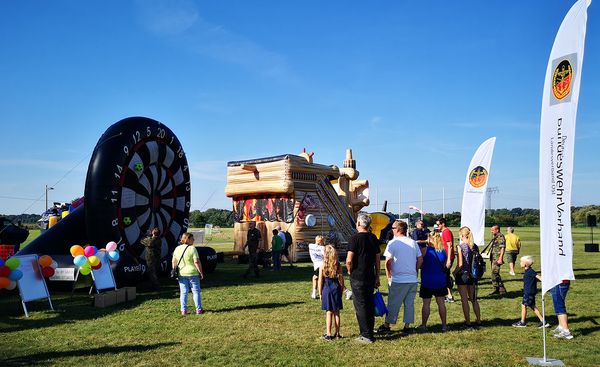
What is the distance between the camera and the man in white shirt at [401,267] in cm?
752

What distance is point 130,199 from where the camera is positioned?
40.9 ft

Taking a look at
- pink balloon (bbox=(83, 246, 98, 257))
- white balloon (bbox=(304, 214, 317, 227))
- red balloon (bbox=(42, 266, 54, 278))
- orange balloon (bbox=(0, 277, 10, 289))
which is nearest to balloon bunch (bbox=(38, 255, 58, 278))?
red balloon (bbox=(42, 266, 54, 278))

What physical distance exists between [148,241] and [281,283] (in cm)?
372

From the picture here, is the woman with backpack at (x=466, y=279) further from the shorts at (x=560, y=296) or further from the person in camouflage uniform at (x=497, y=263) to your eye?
the person in camouflage uniform at (x=497, y=263)

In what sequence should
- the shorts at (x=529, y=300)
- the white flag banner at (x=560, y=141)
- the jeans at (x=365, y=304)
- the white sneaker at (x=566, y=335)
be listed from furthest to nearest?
the shorts at (x=529, y=300) < the white sneaker at (x=566, y=335) < the jeans at (x=365, y=304) < the white flag banner at (x=560, y=141)

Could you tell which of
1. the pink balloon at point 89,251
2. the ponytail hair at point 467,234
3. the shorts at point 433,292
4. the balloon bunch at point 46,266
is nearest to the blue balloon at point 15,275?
the balloon bunch at point 46,266

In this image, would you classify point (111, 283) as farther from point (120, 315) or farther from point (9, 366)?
point (9, 366)

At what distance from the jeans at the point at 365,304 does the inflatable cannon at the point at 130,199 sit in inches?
260

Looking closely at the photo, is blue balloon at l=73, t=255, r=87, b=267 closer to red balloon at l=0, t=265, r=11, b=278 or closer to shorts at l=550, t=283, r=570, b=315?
red balloon at l=0, t=265, r=11, b=278

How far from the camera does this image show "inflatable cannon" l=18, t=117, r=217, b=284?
38.1ft

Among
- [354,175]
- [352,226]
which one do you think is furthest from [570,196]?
[354,175]

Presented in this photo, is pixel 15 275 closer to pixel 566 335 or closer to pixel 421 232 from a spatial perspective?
pixel 421 232

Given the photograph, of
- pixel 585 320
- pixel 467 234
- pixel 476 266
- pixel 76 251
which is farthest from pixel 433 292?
pixel 76 251

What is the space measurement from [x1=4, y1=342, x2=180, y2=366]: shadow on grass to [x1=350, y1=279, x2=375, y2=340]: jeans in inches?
105
